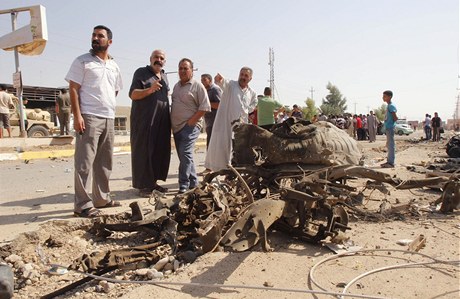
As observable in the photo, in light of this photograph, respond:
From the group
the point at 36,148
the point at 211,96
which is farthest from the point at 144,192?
the point at 36,148

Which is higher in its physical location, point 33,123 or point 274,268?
point 33,123

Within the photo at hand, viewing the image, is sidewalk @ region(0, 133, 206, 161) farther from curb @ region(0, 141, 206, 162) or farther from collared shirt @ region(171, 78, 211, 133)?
collared shirt @ region(171, 78, 211, 133)

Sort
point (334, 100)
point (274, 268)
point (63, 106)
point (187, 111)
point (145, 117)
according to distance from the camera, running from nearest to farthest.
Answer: point (274, 268) → point (145, 117) → point (187, 111) → point (63, 106) → point (334, 100)

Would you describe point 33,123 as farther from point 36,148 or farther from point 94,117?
point 94,117

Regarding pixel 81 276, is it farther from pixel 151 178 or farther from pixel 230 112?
pixel 230 112

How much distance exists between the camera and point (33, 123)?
16531mm

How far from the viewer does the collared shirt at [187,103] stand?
16.5 feet

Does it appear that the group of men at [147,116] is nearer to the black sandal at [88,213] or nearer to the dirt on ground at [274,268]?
the black sandal at [88,213]

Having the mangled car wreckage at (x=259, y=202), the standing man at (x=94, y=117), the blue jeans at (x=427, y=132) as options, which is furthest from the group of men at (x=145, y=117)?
the blue jeans at (x=427, y=132)

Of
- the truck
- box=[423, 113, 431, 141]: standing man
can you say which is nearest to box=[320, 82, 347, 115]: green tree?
box=[423, 113, 431, 141]: standing man

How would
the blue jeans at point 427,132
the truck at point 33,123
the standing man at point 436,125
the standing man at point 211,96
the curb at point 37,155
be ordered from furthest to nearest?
1. the blue jeans at point 427,132
2. the standing man at point 436,125
3. the truck at point 33,123
4. the curb at point 37,155
5. the standing man at point 211,96

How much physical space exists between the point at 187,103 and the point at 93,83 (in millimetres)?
1373

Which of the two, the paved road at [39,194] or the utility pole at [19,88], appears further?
the utility pole at [19,88]

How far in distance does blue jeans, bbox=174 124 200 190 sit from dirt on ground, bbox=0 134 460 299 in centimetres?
159
